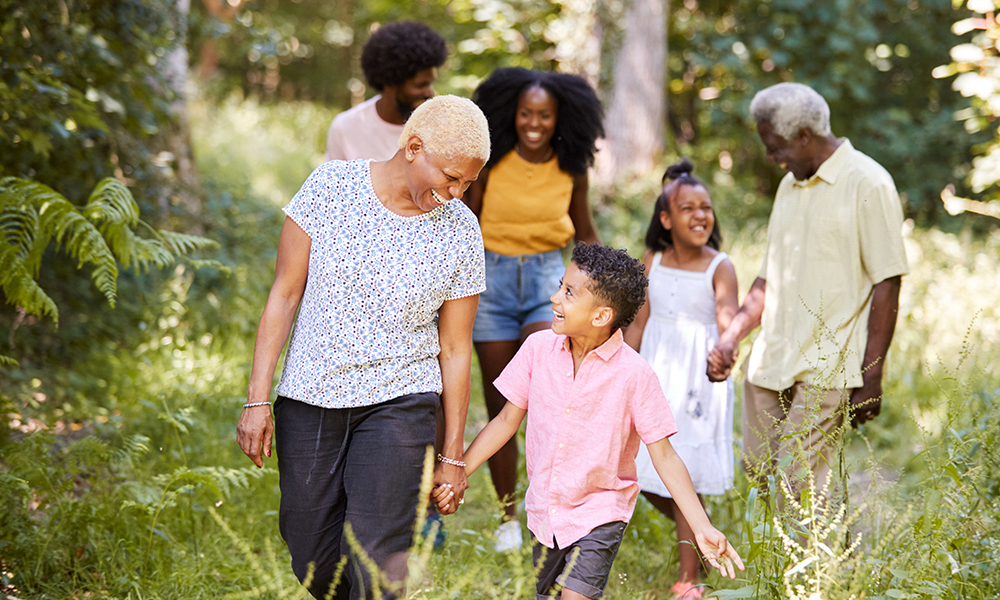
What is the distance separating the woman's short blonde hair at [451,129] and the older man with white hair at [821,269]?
1.52 meters

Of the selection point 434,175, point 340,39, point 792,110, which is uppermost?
point 340,39

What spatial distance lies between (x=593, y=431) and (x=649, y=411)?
0.64ft

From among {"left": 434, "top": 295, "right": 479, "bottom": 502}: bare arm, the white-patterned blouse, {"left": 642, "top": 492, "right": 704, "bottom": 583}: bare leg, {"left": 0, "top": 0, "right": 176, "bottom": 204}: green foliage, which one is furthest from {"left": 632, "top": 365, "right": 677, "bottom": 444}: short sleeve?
{"left": 0, "top": 0, "right": 176, "bottom": 204}: green foliage

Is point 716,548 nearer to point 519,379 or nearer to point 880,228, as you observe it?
point 519,379

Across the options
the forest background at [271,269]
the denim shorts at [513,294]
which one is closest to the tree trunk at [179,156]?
the forest background at [271,269]

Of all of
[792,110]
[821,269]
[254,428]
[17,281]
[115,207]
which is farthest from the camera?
[115,207]

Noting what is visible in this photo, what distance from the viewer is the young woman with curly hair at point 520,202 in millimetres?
3855

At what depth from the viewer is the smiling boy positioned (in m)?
2.70

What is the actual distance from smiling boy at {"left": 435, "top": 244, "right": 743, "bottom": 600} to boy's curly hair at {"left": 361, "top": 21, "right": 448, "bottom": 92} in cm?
170

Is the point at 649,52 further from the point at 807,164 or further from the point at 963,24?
the point at 807,164

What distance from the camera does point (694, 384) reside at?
3762mm

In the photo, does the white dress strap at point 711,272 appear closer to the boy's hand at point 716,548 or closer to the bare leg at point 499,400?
the bare leg at point 499,400

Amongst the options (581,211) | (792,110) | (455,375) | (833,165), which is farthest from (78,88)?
(833,165)

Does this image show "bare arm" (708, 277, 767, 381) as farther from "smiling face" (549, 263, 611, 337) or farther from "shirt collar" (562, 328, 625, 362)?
"smiling face" (549, 263, 611, 337)
